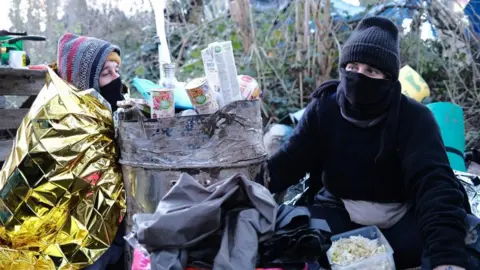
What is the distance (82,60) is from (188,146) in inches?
30.1

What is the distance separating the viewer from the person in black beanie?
5.84 ft

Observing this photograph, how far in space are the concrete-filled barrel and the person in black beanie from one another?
Result: 0.33m

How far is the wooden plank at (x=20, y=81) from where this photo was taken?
8.91 feet

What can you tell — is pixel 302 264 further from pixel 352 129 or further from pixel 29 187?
pixel 29 187

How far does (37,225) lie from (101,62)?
81 centimetres

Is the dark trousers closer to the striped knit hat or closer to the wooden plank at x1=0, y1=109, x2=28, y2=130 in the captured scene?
the striped knit hat

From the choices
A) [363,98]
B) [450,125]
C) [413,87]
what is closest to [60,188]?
[363,98]

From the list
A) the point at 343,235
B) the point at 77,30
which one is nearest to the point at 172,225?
the point at 343,235

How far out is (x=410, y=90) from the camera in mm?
3420

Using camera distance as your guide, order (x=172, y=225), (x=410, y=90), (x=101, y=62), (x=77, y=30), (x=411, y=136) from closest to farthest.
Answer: (x=172, y=225), (x=411, y=136), (x=101, y=62), (x=410, y=90), (x=77, y=30)

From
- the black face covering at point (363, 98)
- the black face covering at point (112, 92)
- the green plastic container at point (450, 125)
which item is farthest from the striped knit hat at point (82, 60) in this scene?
the green plastic container at point (450, 125)

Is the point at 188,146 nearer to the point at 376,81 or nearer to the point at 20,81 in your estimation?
the point at 376,81

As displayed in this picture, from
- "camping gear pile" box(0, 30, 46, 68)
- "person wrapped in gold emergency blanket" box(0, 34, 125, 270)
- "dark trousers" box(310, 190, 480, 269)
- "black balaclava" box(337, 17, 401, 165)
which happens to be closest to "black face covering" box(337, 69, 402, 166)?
"black balaclava" box(337, 17, 401, 165)

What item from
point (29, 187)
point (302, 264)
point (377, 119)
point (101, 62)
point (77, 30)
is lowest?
point (77, 30)
